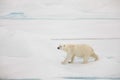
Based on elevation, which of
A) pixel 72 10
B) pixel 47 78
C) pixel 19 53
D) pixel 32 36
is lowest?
pixel 47 78

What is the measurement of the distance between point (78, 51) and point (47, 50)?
0.29 meters

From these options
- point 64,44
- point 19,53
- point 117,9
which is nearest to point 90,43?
point 64,44

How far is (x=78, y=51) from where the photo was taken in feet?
7.58

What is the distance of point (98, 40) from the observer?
2.33 m

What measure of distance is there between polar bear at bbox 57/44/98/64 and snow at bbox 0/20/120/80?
0.04m

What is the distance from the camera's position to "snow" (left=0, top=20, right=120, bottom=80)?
7.52 ft

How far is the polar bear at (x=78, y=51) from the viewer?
230cm

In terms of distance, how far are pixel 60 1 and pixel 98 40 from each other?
51cm

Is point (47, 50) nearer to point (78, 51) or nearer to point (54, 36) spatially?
point (54, 36)

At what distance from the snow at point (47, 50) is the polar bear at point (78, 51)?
38mm

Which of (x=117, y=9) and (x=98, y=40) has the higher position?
(x=117, y=9)

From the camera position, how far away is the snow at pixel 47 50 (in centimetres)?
229

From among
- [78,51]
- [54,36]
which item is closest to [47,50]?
[54,36]

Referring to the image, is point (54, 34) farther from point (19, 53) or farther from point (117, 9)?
point (117, 9)
